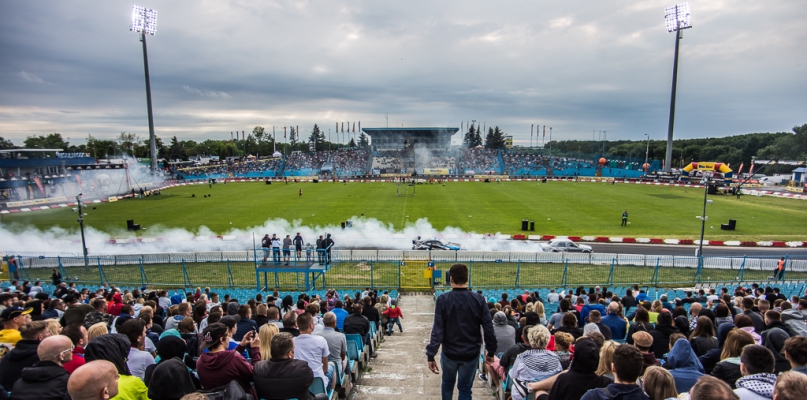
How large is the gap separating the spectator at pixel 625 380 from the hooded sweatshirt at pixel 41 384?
5.11 m

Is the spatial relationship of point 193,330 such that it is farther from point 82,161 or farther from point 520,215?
point 82,161

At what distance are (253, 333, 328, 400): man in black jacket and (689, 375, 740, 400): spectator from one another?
3.77m

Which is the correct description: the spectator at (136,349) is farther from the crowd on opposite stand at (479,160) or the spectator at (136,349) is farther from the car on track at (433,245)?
the crowd on opposite stand at (479,160)

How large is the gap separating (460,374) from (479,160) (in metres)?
114

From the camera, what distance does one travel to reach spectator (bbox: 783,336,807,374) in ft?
14.3

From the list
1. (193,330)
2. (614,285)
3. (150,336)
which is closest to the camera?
(193,330)

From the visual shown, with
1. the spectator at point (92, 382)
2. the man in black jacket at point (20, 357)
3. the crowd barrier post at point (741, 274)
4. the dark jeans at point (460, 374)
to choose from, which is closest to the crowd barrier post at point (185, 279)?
the man in black jacket at point (20, 357)

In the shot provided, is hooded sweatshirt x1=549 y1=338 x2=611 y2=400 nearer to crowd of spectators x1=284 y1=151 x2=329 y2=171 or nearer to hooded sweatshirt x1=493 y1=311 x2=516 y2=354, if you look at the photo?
hooded sweatshirt x1=493 y1=311 x2=516 y2=354

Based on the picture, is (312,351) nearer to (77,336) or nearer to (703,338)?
(77,336)

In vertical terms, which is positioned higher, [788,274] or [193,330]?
[193,330]

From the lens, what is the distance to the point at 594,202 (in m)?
51.5

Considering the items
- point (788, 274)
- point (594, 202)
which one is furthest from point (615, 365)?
point (594, 202)

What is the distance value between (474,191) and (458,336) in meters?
59.9

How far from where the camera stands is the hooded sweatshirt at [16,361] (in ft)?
16.1
